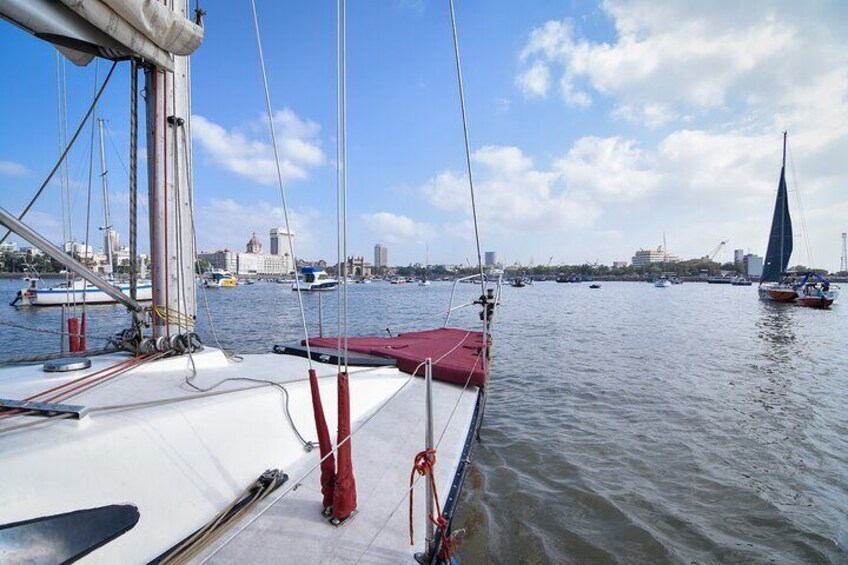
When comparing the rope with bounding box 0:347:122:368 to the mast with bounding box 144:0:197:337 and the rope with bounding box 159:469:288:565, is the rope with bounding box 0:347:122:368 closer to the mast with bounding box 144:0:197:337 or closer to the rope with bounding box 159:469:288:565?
the mast with bounding box 144:0:197:337

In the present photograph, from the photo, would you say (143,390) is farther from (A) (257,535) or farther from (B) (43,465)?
(A) (257,535)

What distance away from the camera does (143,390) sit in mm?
3832

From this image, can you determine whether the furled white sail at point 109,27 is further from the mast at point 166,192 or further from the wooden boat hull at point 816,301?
the wooden boat hull at point 816,301

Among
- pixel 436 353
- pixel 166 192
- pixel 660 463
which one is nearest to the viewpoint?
pixel 166 192

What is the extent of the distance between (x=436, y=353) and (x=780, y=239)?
241ft

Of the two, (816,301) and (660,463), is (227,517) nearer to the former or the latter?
(660,463)

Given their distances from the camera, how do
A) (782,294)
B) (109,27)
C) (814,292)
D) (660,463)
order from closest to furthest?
(109,27)
(660,463)
(814,292)
(782,294)

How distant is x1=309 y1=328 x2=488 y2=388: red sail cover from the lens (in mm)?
7000

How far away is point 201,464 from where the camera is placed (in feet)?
10.8

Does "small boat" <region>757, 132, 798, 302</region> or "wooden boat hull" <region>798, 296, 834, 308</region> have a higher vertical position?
"small boat" <region>757, 132, 798, 302</region>

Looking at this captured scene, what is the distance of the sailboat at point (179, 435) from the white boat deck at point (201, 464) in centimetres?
1

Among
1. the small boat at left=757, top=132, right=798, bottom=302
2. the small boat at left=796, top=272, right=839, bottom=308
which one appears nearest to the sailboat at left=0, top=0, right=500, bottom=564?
the small boat at left=796, top=272, right=839, bottom=308

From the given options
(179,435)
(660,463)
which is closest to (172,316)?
(179,435)

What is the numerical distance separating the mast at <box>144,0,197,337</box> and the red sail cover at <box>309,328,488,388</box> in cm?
268
